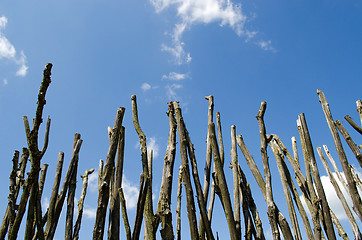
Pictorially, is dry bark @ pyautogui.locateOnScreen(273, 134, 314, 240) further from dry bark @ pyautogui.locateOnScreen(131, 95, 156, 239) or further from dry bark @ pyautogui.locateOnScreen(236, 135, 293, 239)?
dry bark @ pyautogui.locateOnScreen(131, 95, 156, 239)

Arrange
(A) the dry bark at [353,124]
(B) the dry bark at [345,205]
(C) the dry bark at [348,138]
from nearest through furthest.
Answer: (B) the dry bark at [345,205] → (C) the dry bark at [348,138] → (A) the dry bark at [353,124]

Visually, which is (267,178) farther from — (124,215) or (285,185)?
(124,215)

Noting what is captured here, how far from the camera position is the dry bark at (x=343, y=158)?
2496 millimetres

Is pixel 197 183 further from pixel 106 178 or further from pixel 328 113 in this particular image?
pixel 328 113

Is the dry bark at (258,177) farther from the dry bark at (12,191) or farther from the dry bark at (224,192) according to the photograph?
the dry bark at (12,191)

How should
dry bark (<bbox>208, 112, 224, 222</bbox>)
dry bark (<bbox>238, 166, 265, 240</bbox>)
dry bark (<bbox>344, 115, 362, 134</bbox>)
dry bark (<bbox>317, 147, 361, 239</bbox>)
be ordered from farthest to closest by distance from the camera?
dry bark (<bbox>344, 115, 362, 134</bbox>) → dry bark (<bbox>208, 112, 224, 222</bbox>) → dry bark (<bbox>317, 147, 361, 239</bbox>) → dry bark (<bbox>238, 166, 265, 240</bbox>)

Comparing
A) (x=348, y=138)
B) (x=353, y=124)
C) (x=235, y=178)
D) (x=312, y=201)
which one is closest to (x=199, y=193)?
Answer: (x=235, y=178)

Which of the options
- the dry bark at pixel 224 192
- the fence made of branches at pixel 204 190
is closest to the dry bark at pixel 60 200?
the fence made of branches at pixel 204 190

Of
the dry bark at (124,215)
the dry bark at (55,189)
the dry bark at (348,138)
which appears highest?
the dry bark at (348,138)

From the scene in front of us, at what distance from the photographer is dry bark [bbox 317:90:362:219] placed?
2.50m

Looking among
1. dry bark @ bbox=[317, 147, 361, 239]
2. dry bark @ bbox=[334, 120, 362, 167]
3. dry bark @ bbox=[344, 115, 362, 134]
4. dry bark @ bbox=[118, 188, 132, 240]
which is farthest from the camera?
dry bark @ bbox=[344, 115, 362, 134]

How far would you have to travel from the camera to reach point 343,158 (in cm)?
270

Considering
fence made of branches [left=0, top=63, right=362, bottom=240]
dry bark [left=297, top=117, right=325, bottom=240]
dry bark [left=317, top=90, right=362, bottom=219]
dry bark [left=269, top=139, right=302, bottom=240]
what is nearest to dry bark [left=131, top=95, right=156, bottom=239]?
fence made of branches [left=0, top=63, right=362, bottom=240]

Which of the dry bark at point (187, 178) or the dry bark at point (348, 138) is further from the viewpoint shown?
the dry bark at point (348, 138)
